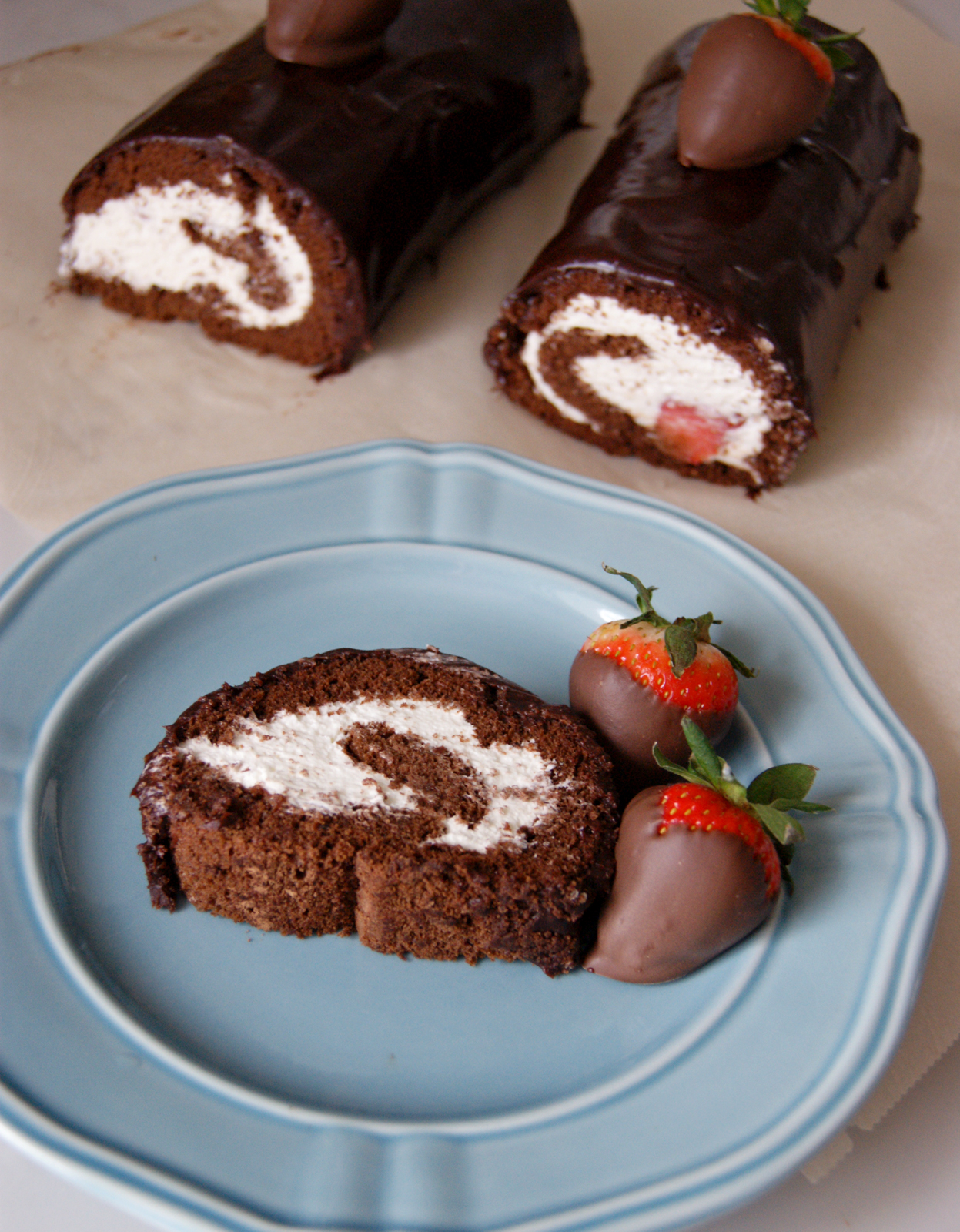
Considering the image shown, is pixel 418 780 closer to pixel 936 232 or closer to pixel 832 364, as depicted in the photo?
pixel 832 364

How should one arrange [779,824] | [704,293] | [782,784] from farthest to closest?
[704,293], [782,784], [779,824]

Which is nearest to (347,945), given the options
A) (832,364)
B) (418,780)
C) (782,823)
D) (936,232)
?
(418,780)

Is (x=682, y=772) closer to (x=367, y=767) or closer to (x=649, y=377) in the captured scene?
(x=367, y=767)

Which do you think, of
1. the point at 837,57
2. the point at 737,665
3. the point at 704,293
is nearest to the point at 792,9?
the point at 837,57

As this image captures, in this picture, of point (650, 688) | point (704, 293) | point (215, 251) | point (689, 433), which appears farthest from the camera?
point (215, 251)

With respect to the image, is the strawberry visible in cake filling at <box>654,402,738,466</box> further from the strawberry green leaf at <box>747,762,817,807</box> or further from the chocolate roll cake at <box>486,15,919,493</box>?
the strawberry green leaf at <box>747,762,817,807</box>

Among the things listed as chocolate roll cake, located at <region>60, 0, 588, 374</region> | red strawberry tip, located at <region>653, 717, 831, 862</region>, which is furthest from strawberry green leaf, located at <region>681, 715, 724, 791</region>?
chocolate roll cake, located at <region>60, 0, 588, 374</region>
